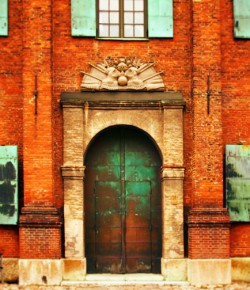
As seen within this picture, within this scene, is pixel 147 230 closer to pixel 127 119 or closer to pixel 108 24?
pixel 127 119

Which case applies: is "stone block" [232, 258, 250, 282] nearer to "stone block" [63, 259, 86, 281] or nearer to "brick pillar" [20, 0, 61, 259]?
"stone block" [63, 259, 86, 281]

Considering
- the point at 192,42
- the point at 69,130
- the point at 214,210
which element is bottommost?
the point at 214,210

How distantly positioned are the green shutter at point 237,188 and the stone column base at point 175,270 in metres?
1.67

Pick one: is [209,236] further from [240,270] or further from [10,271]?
[10,271]

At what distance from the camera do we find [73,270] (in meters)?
15.9

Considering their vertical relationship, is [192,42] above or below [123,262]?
above

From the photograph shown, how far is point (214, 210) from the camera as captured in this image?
52.4 feet

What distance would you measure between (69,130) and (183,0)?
4189 mm

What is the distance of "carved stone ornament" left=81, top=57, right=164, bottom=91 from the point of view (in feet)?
53.7

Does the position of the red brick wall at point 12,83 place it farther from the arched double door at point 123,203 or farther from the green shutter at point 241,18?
the green shutter at point 241,18

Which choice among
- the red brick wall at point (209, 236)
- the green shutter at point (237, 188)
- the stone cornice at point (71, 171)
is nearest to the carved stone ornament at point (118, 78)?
the stone cornice at point (71, 171)

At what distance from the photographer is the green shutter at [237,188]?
16281mm

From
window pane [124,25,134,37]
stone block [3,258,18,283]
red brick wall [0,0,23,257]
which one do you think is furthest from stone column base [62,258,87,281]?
window pane [124,25,134,37]

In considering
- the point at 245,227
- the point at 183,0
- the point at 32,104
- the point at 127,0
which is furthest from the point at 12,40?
the point at 245,227
